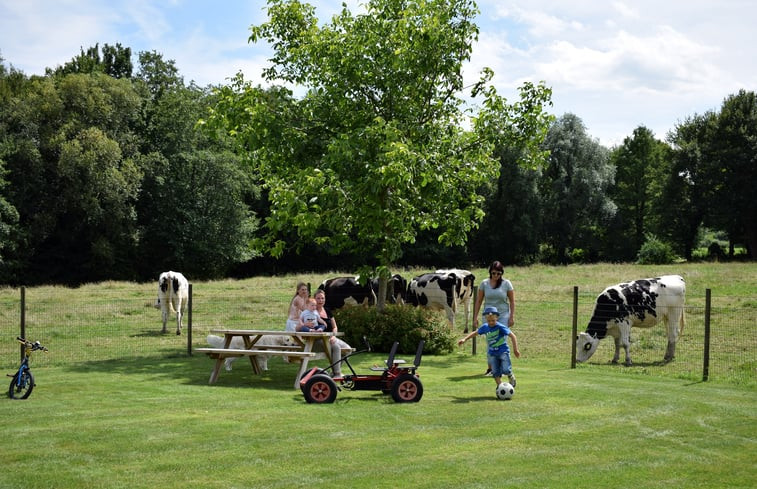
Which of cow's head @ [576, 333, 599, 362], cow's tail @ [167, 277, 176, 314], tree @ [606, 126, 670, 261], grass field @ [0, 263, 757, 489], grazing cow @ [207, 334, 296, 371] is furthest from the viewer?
tree @ [606, 126, 670, 261]

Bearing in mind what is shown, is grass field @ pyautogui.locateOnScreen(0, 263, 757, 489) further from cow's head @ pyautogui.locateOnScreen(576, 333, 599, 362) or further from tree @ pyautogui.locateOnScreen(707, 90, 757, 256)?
tree @ pyautogui.locateOnScreen(707, 90, 757, 256)

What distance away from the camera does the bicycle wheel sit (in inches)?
428

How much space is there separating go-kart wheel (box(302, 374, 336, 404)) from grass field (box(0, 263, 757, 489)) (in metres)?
0.20

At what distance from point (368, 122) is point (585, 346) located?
24.7 ft

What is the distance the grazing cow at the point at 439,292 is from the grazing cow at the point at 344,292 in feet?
5.30

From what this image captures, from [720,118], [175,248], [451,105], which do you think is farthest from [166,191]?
[720,118]

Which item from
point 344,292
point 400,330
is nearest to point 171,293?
point 344,292

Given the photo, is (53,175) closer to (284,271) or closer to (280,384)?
(284,271)

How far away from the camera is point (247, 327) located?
70.1 ft

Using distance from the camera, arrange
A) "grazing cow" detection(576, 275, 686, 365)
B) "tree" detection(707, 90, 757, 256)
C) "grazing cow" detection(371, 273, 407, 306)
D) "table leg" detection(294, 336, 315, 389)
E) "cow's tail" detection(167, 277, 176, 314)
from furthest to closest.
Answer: "tree" detection(707, 90, 757, 256)
"grazing cow" detection(371, 273, 407, 306)
"cow's tail" detection(167, 277, 176, 314)
"grazing cow" detection(576, 275, 686, 365)
"table leg" detection(294, 336, 315, 389)

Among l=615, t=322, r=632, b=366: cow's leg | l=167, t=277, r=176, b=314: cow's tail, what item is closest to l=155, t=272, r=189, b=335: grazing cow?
l=167, t=277, r=176, b=314: cow's tail

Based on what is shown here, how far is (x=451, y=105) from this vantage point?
786 inches

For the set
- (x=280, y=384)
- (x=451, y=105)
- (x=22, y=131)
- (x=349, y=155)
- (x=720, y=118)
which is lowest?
(x=280, y=384)

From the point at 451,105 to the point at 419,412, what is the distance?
11.7 meters
